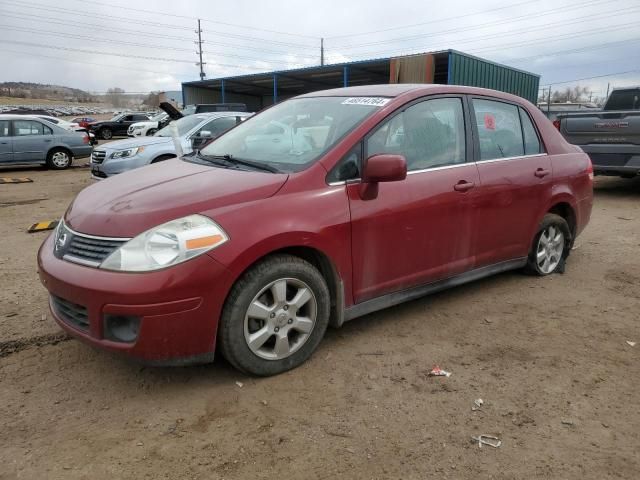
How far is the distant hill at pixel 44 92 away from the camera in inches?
3472

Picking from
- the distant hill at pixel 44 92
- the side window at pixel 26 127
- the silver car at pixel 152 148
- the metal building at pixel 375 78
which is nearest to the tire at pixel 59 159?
the side window at pixel 26 127

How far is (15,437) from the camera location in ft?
8.03

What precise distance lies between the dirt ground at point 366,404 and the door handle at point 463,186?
0.96 m

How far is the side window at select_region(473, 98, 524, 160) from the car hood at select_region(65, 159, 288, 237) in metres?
1.81

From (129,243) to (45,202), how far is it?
7778 millimetres

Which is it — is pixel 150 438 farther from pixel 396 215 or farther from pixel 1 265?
pixel 1 265

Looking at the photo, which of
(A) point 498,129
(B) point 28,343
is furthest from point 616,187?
(B) point 28,343

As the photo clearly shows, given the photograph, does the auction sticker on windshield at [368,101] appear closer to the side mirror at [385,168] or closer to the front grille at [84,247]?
the side mirror at [385,168]

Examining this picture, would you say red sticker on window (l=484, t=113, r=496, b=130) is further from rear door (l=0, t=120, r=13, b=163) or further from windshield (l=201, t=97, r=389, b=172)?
rear door (l=0, t=120, r=13, b=163)

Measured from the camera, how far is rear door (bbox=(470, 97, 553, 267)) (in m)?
3.91

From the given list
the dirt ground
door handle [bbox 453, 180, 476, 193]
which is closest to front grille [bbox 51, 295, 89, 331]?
the dirt ground

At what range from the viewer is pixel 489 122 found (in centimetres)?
407

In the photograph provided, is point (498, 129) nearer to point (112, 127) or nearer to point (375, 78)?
point (375, 78)

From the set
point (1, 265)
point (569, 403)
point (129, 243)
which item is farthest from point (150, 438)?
point (1, 265)
